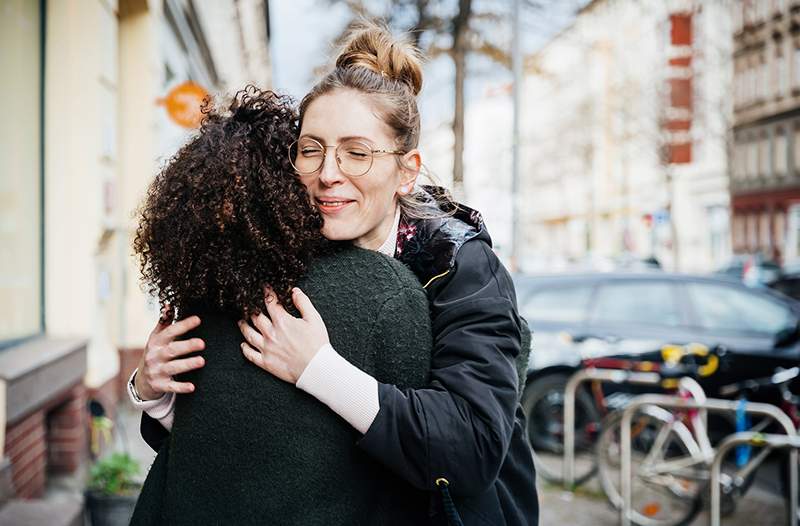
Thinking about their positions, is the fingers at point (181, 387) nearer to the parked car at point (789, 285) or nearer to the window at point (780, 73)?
the parked car at point (789, 285)

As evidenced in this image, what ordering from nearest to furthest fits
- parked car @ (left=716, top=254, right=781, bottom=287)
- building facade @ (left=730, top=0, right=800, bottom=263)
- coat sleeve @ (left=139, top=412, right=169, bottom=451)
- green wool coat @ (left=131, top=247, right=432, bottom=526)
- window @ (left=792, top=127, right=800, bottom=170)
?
green wool coat @ (left=131, top=247, right=432, bottom=526) < coat sleeve @ (left=139, top=412, right=169, bottom=451) < parked car @ (left=716, top=254, right=781, bottom=287) < window @ (left=792, top=127, right=800, bottom=170) < building facade @ (left=730, top=0, right=800, bottom=263)

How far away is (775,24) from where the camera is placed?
119ft

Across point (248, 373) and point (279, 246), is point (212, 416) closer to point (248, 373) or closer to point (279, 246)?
point (248, 373)

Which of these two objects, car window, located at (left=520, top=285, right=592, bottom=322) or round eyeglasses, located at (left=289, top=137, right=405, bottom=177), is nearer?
round eyeglasses, located at (left=289, top=137, right=405, bottom=177)

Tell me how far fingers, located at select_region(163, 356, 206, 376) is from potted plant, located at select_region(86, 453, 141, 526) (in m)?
2.80

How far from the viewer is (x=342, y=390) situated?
137 centimetres

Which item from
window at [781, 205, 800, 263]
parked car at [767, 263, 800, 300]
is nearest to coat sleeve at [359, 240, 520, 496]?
parked car at [767, 263, 800, 300]

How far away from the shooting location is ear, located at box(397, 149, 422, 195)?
174 cm

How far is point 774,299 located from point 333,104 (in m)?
6.65

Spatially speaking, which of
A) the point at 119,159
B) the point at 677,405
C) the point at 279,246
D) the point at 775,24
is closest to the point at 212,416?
the point at 279,246

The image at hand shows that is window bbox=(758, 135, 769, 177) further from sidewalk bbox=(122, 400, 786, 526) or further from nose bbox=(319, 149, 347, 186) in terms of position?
nose bbox=(319, 149, 347, 186)

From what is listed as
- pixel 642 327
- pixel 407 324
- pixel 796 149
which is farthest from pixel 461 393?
pixel 796 149

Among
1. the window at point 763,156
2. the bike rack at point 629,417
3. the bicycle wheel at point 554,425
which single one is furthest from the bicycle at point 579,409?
the window at point 763,156

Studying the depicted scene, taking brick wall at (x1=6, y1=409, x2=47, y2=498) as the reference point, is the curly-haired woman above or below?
above
